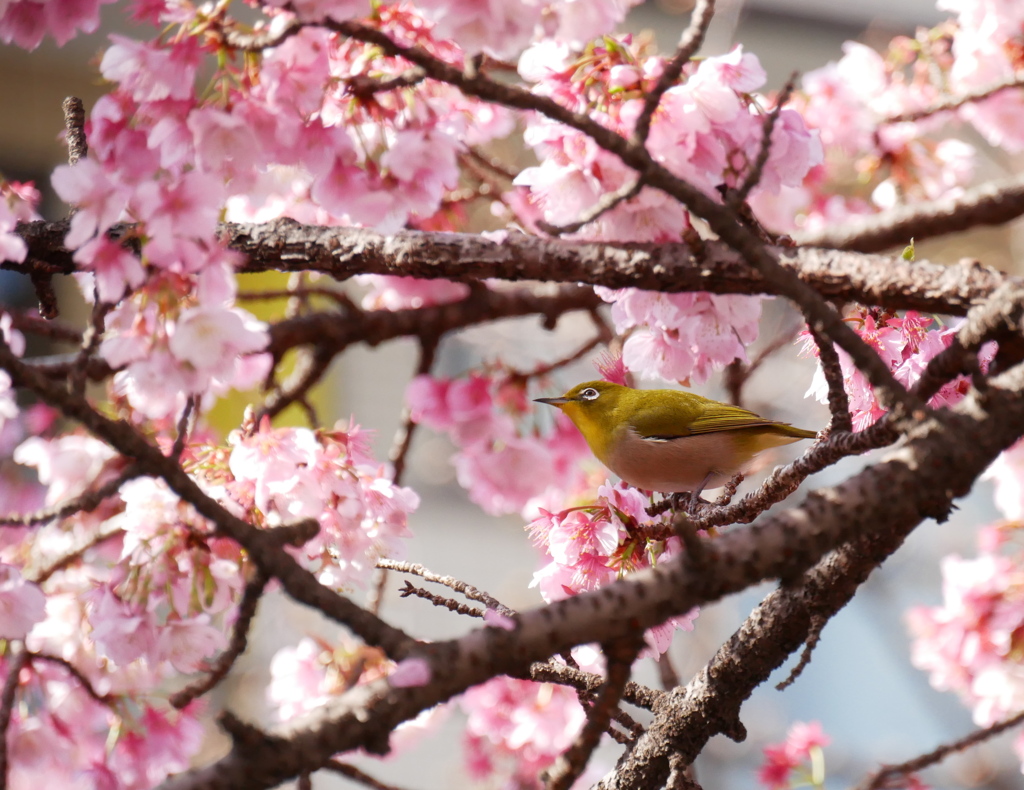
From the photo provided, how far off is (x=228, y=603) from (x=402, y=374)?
495 cm

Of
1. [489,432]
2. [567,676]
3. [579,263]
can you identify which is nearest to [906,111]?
[489,432]

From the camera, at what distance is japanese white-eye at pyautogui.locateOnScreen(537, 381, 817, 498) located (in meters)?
1.85

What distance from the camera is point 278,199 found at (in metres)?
2.51

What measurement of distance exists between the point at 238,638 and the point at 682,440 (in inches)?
45.3

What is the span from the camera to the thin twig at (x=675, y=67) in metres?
0.96

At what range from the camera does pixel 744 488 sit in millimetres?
4348

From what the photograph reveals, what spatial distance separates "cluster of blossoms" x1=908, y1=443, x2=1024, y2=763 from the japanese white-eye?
2.11 feet

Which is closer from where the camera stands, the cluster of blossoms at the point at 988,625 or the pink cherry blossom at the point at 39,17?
the pink cherry blossom at the point at 39,17

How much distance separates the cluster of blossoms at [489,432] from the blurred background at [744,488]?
971 millimetres

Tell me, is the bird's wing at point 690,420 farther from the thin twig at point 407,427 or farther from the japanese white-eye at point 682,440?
the thin twig at point 407,427

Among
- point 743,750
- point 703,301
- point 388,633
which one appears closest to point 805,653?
point 703,301

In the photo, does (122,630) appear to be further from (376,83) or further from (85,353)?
(376,83)

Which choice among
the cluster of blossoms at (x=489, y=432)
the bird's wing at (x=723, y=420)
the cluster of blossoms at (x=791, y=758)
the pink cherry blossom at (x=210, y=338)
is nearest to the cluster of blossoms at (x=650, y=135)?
the pink cherry blossom at (x=210, y=338)

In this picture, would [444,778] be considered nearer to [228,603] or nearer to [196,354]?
[228,603]
